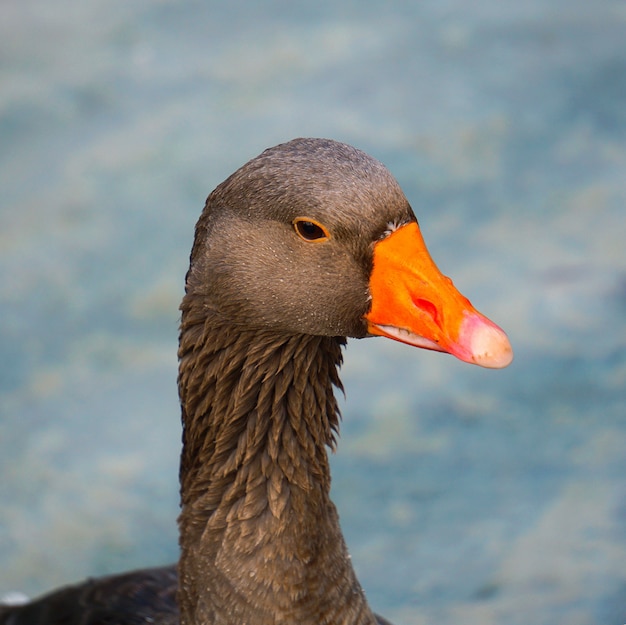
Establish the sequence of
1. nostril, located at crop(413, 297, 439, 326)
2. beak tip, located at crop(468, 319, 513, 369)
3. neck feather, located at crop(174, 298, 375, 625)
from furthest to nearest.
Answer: neck feather, located at crop(174, 298, 375, 625), nostril, located at crop(413, 297, 439, 326), beak tip, located at crop(468, 319, 513, 369)

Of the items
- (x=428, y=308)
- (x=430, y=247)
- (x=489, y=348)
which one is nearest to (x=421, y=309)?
(x=428, y=308)

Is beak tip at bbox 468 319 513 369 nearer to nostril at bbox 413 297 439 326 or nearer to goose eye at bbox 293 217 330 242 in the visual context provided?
nostril at bbox 413 297 439 326

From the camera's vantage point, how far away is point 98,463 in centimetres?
603

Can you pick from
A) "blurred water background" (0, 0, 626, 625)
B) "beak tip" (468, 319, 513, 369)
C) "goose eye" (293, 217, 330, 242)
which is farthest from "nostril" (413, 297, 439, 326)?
"blurred water background" (0, 0, 626, 625)

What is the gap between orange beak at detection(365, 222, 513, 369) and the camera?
2908mm

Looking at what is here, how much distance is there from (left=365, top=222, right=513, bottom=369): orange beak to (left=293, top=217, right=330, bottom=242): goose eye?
160 millimetres

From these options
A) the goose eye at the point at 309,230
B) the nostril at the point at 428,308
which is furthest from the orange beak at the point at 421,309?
the goose eye at the point at 309,230

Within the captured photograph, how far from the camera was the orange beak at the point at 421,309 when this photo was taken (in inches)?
114

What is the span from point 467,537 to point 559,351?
1.35 m

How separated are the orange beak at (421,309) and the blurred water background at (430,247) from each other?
107 inches

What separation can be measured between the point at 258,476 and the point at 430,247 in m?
3.52

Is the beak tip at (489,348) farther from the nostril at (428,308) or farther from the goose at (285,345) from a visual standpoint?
the nostril at (428,308)

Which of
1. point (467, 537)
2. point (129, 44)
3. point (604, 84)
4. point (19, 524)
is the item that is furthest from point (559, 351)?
point (129, 44)

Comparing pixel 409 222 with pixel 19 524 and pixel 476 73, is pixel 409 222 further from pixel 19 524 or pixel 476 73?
pixel 476 73
